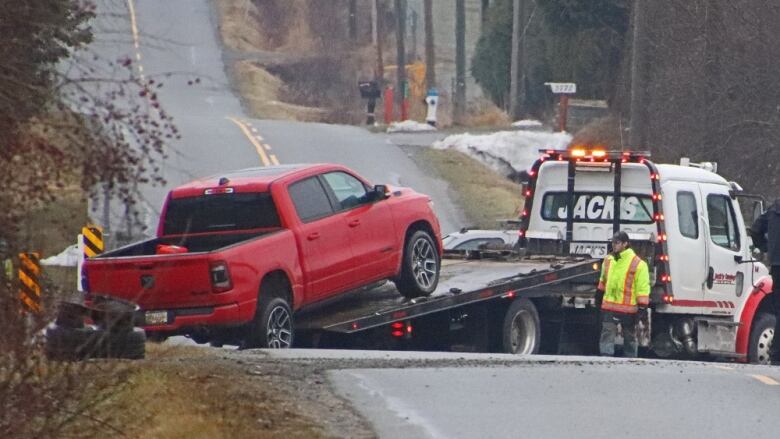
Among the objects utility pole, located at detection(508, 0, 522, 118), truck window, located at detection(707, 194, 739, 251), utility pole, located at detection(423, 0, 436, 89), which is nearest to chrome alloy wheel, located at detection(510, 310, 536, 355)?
truck window, located at detection(707, 194, 739, 251)

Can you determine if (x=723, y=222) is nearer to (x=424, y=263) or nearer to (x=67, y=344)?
(x=424, y=263)

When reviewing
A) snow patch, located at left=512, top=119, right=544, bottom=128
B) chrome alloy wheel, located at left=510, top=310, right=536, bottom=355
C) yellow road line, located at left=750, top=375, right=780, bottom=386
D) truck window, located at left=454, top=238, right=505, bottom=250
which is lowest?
chrome alloy wheel, located at left=510, top=310, right=536, bottom=355

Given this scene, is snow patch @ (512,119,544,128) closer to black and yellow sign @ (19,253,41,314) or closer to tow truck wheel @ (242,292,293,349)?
tow truck wheel @ (242,292,293,349)

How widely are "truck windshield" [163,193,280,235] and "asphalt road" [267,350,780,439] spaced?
1984mm

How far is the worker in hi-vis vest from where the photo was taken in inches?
695

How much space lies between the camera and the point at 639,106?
3406cm

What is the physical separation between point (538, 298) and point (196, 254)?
16.8 feet

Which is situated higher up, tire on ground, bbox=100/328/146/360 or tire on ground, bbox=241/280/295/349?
tire on ground, bbox=100/328/146/360

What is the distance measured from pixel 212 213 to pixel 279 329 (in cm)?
154

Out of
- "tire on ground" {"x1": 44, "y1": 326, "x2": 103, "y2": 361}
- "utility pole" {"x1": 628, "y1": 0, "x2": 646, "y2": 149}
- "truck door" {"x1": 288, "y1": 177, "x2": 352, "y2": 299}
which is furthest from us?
"utility pole" {"x1": 628, "y1": 0, "x2": 646, "y2": 149}

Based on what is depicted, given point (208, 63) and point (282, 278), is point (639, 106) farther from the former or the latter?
point (208, 63)

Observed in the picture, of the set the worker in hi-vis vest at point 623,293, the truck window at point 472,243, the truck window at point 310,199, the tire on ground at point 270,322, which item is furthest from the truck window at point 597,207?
the tire on ground at point 270,322

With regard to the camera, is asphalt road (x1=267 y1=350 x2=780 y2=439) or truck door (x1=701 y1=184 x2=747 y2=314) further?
truck door (x1=701 y1=184 x2=747 y2=314)

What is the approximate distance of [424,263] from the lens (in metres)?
17.7
